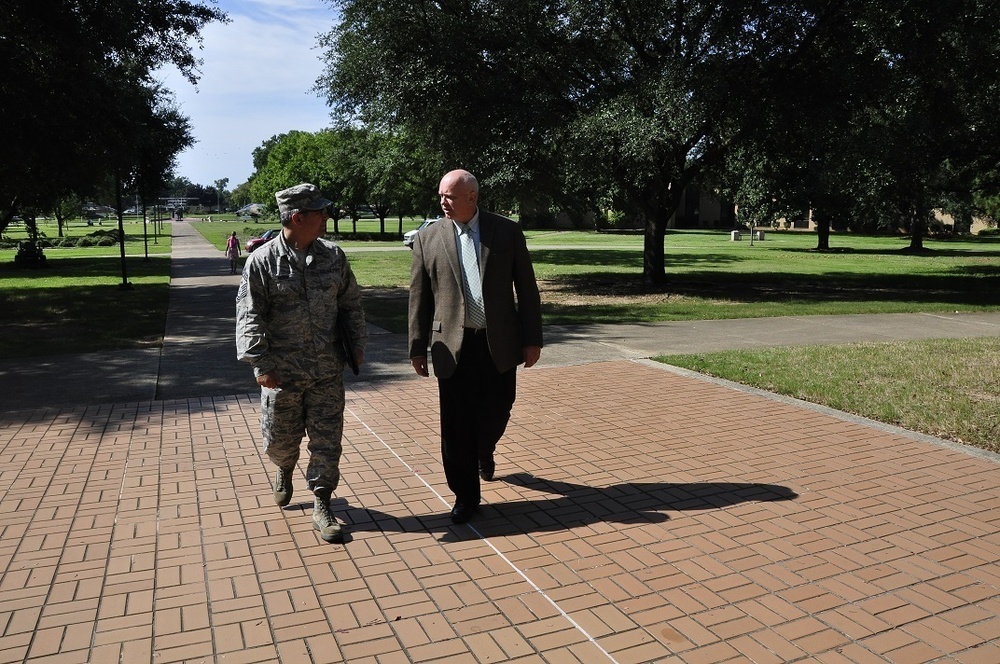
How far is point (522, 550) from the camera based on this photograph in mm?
4344

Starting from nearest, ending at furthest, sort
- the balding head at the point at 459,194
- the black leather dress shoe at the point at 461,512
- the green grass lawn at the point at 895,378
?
the balding head at the point at 459,194 < the black leather dress shoe at the point at 461,512 < the green grass lawn at the point at 895,378

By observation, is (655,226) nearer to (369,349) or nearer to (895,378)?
(369,349)

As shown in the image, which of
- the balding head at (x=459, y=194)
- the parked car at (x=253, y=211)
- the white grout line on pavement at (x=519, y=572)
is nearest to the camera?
the white grout line on pavement at (x=519, y=572)

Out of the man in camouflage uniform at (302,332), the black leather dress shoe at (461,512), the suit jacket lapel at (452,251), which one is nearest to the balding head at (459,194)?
the suit jacket lapel at (452,251)

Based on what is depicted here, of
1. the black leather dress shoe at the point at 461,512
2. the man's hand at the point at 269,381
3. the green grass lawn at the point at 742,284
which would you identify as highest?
the man's hand at the point at 269,381

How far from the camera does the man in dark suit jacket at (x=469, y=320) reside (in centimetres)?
458

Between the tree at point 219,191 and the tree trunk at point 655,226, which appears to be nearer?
the tree trunk at point 655,226

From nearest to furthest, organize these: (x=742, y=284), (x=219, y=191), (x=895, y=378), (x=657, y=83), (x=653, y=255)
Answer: (x=895, y=378)
(x=657, y=83)
(x=653, y=255)
(x=742, y=284)
(x=219, y=191)

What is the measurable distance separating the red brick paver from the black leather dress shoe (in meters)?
0.09

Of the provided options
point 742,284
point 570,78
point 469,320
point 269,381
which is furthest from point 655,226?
point 269,381

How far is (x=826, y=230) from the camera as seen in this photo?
137ft

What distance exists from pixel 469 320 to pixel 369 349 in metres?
6.46

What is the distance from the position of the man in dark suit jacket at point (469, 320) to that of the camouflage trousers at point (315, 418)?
535mm

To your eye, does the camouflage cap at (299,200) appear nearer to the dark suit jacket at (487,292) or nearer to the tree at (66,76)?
the dark suit jacket at (487,292)
